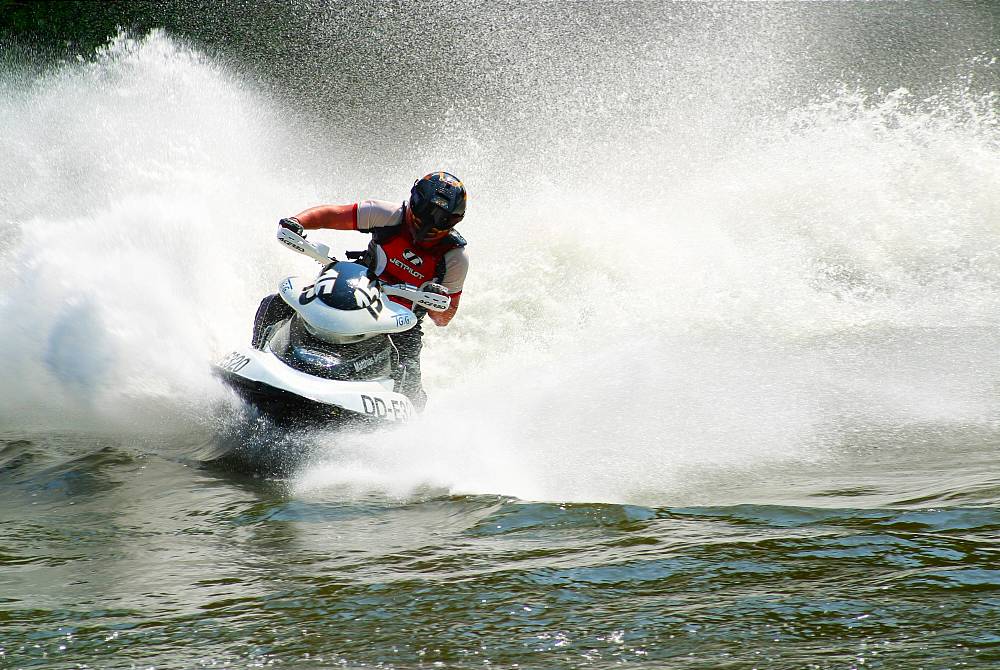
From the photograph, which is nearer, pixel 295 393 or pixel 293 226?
pixel 295 393

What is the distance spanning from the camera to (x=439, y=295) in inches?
262

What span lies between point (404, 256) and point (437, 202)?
68 centimetres

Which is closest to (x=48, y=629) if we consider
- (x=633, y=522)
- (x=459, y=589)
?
(x=459, y=589)

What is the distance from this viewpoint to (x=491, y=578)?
3738mm

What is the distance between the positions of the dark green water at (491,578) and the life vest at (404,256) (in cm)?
272

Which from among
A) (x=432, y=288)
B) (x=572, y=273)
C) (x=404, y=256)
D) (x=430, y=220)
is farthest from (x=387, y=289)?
(x=572, y=273)

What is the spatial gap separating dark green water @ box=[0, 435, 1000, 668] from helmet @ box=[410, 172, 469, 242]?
2697 mm

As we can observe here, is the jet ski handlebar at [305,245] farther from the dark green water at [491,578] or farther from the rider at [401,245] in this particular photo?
the dark green water at [491,578]

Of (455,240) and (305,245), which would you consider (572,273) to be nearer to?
(455,240)

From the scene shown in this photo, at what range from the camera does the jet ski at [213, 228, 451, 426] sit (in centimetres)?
575

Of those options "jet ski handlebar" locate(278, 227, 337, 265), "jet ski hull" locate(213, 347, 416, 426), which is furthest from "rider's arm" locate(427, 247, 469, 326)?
"jet ski hull" locate(213, 347, 416, 426)

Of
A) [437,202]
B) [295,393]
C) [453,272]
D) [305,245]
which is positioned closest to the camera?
[295,393]

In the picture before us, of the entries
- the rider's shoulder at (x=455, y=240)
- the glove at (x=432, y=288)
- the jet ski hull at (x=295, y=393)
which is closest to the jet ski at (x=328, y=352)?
the jet ski hull at (x=295, y=393)

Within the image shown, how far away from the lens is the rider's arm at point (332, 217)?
7.54 m
